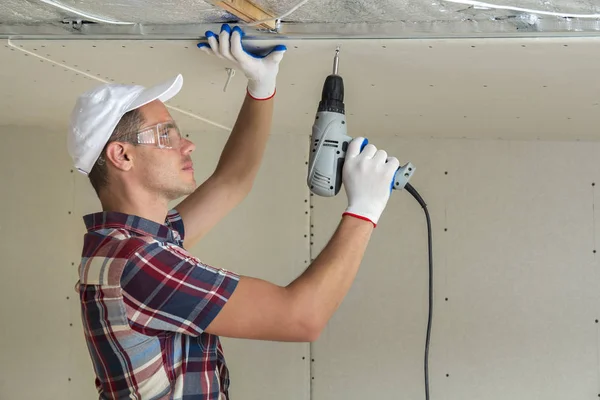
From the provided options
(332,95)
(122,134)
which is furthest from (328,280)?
(122,134)

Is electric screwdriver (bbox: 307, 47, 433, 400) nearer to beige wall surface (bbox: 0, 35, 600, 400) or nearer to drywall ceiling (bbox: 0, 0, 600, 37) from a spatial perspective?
drywall ceiling (bbox: 0, 0, 600, 37)

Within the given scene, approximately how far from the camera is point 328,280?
3.78ft

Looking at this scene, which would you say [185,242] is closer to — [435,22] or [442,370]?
[435,22]

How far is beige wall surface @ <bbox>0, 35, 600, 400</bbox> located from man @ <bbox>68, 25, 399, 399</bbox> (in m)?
0.65

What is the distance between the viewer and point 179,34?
1356 mm

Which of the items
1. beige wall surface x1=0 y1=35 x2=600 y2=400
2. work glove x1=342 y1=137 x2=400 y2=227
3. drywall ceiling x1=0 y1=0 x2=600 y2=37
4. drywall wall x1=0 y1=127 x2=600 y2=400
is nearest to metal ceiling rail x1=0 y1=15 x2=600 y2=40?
drywall ceiling x1=0 y1=0 x2=600 y2=37

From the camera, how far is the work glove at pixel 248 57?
4.36ft

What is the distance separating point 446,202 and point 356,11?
1.44 metres

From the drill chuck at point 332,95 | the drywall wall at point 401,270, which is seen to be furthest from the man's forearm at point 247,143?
the drywall wall at point 401,270

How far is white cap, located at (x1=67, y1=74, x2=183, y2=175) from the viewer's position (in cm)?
131

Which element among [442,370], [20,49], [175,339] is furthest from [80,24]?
[442,370]

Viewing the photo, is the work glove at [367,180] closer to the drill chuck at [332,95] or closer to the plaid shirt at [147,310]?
the drill chuck at [332,95]

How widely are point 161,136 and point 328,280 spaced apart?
17.9 inches

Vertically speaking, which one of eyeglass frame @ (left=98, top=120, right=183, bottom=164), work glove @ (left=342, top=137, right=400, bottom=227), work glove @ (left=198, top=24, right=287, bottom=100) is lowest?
work glove @ (left=342, top=137, right=400, bottom=227)
